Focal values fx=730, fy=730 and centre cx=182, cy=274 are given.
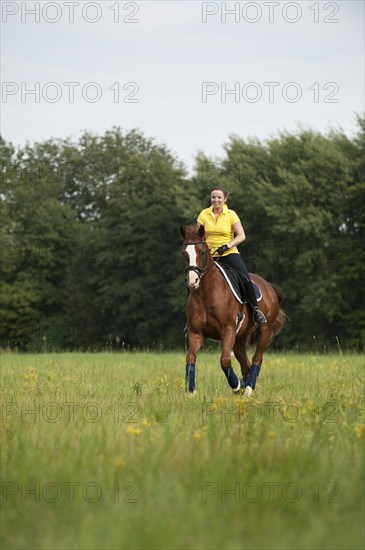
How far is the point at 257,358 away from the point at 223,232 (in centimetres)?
223

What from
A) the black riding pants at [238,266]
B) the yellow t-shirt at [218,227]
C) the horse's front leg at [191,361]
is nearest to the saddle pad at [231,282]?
the black riding pants at [238,266]

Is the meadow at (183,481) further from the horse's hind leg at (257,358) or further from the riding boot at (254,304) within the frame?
the riding boot at (254,304)

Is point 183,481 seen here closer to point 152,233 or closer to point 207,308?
point 207,308

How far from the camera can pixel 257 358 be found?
11742 millimetres

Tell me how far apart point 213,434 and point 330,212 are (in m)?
36.2

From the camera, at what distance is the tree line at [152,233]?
40.9 m

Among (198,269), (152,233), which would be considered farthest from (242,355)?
(152,233)

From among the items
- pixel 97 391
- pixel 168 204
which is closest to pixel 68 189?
pixel 168 204

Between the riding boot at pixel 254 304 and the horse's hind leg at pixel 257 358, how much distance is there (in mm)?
565

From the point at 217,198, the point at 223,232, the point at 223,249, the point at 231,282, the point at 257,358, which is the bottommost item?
the point at 257,358

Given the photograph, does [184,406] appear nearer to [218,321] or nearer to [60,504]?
[218,321]

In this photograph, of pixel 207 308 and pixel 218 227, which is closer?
pixel 207 308

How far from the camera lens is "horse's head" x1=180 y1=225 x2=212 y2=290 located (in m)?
9.65

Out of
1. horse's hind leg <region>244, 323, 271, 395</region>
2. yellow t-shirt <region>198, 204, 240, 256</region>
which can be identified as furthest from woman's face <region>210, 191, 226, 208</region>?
horse's hind leg <region>244, 323, 271, 395</region>
